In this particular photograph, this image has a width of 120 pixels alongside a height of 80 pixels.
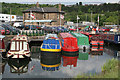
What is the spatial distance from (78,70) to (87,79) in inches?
254

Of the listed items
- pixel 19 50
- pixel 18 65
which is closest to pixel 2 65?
pixel 18 65

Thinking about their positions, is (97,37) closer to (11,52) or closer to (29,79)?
(11,52)

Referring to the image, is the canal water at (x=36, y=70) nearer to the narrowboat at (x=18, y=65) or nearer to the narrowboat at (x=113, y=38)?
the narrowboat at (x=18, y=65)

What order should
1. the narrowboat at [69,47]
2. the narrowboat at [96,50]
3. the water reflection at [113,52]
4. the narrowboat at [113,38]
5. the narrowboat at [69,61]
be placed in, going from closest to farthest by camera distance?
the narrowboat at [69,61] < the narrowboat at [69,47] < the water reflection at [113,52] < the narrowboat at [96,50] < the narrowboat at [113,38]

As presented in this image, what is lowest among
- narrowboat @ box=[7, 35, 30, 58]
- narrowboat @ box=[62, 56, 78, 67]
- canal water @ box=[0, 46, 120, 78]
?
canal water @ box=[0, 46, 120, 78]

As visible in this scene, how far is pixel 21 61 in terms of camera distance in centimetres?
2723

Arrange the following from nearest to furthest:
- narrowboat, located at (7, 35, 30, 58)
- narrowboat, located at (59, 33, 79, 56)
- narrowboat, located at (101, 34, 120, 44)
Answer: narrowboat, located at (7, 35, 30, 58) < narrowboat, located at (59, 33, 79, 56) < narrowboat, located at (101, 34, 120, 44)

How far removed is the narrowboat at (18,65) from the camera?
75.4 feet

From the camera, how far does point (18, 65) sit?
25.4m

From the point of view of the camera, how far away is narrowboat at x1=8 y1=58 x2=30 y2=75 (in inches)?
904

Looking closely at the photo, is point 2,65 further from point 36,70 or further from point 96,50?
point 96,50

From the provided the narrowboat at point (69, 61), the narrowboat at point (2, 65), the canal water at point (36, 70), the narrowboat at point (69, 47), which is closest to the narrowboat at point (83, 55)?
the narrowboat at point (69, 61)

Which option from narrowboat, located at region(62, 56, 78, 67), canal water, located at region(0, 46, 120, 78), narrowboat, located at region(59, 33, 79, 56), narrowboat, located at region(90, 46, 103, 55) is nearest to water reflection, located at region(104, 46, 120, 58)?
narrowboat, located at region(90, 46, 103, 55)

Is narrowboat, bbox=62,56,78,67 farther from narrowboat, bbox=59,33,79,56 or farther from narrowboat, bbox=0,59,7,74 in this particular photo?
narrowboat, bbox=0,59,7,74
